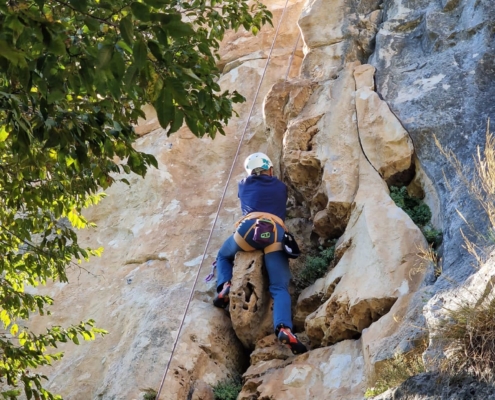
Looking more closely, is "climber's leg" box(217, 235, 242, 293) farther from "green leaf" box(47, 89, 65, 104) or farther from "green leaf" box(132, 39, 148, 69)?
"green leaf" box(132, 39, 148, 69)

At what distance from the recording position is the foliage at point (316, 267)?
7266mm

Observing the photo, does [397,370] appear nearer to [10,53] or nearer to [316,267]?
[316,267]

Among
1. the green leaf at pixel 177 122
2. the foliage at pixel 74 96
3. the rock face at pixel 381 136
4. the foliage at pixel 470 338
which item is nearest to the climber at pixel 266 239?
the rock face at pixel 381 136

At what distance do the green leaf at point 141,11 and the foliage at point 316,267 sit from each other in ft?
16.0

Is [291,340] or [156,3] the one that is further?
[291,340]

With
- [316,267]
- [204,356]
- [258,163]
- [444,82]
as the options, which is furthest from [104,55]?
[444,82]

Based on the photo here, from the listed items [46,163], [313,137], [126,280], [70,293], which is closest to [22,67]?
[46,163]

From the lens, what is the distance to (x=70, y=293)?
9.08 metres

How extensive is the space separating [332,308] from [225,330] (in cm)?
136

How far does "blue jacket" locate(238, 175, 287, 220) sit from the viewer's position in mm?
7734

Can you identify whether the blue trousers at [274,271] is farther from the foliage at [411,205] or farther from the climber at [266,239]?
the foliage at [411,205]

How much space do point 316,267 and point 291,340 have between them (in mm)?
1135

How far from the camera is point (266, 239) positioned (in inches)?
280

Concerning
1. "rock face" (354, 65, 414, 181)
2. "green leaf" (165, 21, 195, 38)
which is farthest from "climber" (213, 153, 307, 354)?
"green leaf" (165, 21, 195, 38)
